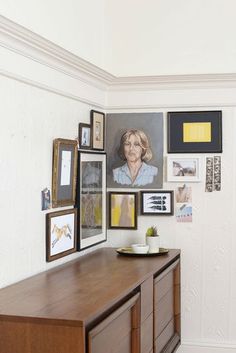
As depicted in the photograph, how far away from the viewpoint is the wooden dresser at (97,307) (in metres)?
2.54

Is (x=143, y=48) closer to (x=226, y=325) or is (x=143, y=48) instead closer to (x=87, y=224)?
(x=87, y=224)

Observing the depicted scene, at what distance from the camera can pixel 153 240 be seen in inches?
172

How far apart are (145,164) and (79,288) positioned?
1753 mm

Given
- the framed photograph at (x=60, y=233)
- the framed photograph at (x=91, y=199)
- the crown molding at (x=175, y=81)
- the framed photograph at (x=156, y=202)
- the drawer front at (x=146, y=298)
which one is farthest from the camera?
the framed photograph at (x=156, y=202)

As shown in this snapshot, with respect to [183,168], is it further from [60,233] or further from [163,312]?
[60,233]

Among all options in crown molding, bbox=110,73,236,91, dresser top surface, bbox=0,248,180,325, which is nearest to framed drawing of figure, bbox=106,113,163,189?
crown molding, bbox=110,73,236,91

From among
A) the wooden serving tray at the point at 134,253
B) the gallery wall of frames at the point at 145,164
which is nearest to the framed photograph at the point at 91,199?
the gallery wall of frames at the point at 145,164

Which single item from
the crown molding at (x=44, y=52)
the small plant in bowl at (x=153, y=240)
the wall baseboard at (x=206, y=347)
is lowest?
the wall baseboard at (x=206, y=347)

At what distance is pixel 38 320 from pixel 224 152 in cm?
246

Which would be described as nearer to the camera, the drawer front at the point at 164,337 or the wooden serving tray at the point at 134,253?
the drawer front at the point at 164,337

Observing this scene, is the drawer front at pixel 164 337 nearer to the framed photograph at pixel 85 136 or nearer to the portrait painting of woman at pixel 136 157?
the portrait painting of woman at pixel 136 157

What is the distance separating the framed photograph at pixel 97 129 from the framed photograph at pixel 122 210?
0.39 metres

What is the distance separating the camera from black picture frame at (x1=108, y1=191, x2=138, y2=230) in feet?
15.5

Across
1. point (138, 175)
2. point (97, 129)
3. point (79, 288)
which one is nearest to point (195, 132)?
point (138, 175)
